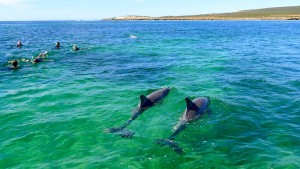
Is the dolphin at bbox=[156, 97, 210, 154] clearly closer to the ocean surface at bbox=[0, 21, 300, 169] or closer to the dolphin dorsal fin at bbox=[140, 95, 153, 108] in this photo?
the ocean surface at bbox=[0, 21, 300, 169]

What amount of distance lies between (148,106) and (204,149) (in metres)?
5.55

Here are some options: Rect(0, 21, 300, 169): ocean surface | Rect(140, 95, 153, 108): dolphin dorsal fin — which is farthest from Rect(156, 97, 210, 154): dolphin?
Rect(140, 95, 153, 108): dolphin dorsal fin

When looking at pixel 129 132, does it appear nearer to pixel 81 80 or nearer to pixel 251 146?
pixel 251 146

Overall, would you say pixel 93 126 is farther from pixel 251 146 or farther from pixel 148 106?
pixel 251 146

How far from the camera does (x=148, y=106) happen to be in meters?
16.8

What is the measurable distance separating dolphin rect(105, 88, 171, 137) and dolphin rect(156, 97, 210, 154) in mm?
Result: 1869

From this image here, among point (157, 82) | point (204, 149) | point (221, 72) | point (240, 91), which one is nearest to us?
point (204, 149)

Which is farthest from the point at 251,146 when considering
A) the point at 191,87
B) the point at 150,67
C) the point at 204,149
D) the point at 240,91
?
the point at 150,67

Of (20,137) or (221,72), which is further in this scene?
(221,72)

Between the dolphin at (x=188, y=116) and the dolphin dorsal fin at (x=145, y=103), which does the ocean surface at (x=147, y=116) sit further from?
the dolphin dorsal fin at (x=145, y=103)

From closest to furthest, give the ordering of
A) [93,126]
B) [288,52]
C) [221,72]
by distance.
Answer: [93,126] → [221,72] → [288,52]

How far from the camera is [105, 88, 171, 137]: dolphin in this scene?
44.7 ft

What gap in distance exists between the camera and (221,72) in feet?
83.0

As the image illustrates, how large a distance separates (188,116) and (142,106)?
308 cm
